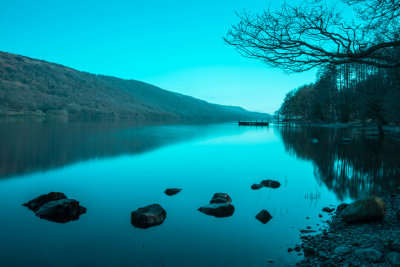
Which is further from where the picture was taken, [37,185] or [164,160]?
[164,160]

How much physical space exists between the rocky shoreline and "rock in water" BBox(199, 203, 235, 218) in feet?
9.71

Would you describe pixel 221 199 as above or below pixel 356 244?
below

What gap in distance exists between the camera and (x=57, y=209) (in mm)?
9453

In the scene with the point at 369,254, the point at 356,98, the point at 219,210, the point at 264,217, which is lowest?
the point at 264,217

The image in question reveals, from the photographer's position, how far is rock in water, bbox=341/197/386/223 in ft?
25.0

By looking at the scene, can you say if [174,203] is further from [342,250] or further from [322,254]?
[342,250]

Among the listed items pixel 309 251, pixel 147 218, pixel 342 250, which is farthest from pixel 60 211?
pixel 342 250

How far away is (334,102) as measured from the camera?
225ft

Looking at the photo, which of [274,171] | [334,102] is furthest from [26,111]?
[274,171]

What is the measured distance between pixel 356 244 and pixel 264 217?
3.58 m

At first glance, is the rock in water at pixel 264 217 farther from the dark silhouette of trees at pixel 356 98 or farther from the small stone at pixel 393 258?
the dark silhouette of trees at pixel 356 98

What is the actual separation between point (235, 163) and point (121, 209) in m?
13.3

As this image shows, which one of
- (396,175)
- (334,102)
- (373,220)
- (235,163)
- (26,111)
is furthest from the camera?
(26,111)

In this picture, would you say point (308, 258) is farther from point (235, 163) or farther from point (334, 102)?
point (334, 102)
